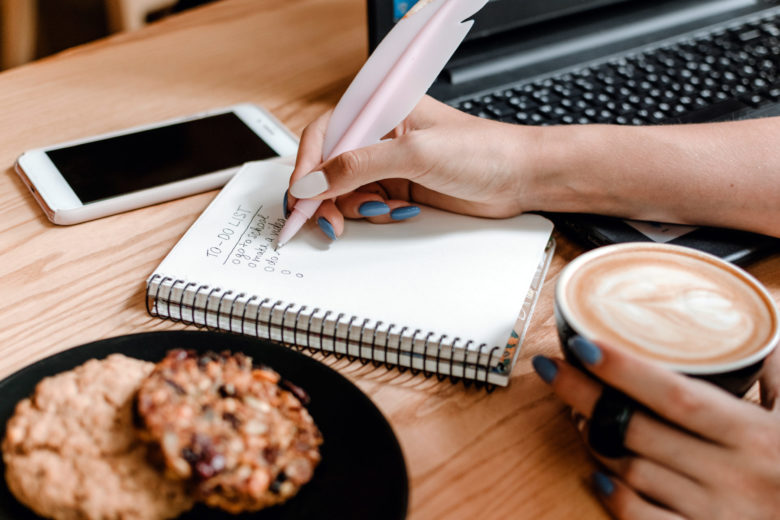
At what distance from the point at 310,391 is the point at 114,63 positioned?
0.72 metres

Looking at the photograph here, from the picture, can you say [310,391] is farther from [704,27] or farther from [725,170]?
[704,27]

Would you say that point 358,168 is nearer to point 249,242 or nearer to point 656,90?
point 249,242

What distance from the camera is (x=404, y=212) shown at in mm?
686

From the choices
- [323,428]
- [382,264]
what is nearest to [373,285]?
[382,264]

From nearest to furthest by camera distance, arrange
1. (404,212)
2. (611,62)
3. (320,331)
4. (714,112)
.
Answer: (320,331)
(404,212)
(714,112)
(611,62)

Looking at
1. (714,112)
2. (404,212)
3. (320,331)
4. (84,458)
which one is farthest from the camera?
(714,112)

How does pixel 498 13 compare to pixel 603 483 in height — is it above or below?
above

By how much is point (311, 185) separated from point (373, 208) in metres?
0.07

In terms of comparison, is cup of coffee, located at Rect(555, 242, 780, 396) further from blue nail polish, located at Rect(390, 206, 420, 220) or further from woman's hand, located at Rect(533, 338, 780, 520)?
blue nail polish, located at Rect(390, 206, 420, 220)

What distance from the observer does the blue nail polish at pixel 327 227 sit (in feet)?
2.16

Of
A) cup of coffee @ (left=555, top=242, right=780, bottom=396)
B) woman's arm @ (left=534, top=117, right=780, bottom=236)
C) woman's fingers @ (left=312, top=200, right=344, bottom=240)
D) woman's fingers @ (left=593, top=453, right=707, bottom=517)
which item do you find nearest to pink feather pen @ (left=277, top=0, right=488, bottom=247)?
woman's fingers @ (left=312, top=200, right=344, bottom=240)

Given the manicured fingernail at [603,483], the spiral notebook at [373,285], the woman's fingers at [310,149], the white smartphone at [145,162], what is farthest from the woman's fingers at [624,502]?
the white smartphone at [145,162]

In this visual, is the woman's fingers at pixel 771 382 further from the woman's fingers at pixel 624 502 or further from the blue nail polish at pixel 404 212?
the blue nail polish at pixel 404 212

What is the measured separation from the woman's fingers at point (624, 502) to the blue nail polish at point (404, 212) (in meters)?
0.30
